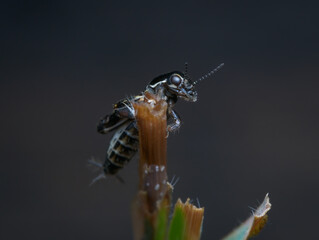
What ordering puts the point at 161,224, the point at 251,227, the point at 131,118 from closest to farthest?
the point at 161,224, the point at 251,227, the point at 131,118

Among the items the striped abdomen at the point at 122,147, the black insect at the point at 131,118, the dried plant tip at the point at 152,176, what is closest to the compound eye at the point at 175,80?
the black insect at the point at 131,118

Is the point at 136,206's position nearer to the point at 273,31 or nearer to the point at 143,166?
the point at 143,166

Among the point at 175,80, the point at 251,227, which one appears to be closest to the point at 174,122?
the point at 175,80

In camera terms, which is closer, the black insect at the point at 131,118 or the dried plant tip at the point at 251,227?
the dried plant tip at the point at 251,227

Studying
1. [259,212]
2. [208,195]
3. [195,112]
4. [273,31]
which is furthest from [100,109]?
[259,212]

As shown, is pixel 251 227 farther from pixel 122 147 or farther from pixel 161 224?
pixel 122 147

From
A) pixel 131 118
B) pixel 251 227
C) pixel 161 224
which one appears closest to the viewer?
pixel 161 224

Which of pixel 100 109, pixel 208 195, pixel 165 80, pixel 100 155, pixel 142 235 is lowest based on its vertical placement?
pixel 142 235

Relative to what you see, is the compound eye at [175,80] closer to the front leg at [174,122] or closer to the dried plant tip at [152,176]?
the front leg at [174,122]

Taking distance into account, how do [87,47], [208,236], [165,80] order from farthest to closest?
[87,47], [208,236], [165,80]
